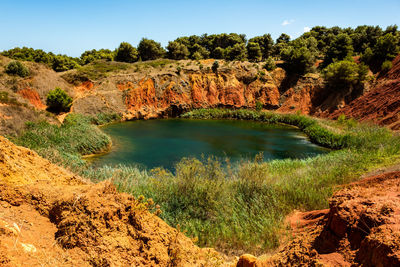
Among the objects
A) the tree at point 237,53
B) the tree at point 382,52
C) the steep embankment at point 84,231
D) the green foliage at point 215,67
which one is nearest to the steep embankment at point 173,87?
the green foliage at point 215,67

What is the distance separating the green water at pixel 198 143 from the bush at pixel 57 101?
4676mm

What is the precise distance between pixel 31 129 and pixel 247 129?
20098 millimetres

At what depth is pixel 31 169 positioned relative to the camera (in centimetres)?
583

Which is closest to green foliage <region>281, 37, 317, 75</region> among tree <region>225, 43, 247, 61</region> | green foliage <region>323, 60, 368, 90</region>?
green foliage <region>323, 60, 368, 90</region>

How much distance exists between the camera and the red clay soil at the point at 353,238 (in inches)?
125

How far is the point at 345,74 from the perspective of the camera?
32.1m

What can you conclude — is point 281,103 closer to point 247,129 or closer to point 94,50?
point 247,129

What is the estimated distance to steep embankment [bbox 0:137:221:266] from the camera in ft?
10.7

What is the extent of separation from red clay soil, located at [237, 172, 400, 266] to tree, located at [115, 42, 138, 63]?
52923 millimetres

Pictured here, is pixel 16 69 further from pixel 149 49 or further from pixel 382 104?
pixel 382 104

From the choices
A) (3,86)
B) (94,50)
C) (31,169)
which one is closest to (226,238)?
(31,169)

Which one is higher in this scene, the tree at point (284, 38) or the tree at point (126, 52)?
the tree at point (284, 38)

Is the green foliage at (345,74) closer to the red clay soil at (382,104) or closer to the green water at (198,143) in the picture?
the red clay soil at (382,104)

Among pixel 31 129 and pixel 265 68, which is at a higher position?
pixel 265 68
